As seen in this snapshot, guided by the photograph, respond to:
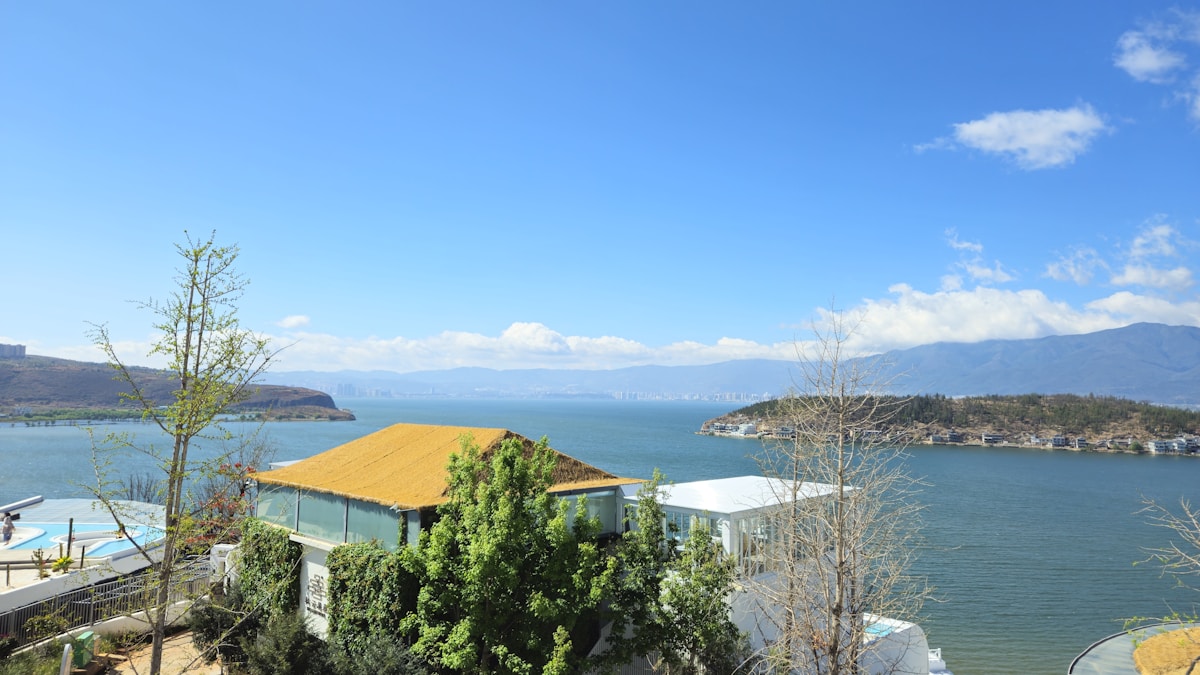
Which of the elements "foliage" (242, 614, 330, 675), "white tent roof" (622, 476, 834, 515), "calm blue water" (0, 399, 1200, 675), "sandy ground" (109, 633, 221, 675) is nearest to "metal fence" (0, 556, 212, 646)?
"sandy ground" (109, 633, 221, 675)

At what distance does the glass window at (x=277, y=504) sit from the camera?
17919mm

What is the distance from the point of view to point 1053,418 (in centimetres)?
13000

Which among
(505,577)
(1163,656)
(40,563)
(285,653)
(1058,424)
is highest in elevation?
(505,577)

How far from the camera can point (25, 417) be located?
124m

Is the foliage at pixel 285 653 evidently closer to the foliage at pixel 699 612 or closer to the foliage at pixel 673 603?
the foliage at pixel 673 603

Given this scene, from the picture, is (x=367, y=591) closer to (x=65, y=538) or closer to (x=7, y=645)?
(x=7, y=645)

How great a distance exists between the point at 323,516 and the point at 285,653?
3503 millimetres

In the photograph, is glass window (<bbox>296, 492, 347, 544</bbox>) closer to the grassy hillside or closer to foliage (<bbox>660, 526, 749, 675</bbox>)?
foliage (<bbox>660, 526, 749, 675</bbox>)

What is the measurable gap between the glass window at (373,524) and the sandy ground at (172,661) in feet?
13.2

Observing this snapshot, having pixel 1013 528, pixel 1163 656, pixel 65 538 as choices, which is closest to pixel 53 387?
pixel 65 538

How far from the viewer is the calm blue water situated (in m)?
28.6

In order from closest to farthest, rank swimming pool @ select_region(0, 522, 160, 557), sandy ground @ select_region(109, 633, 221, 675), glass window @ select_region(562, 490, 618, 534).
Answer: sandy ground @ select_region(109, 633, 221, 675), glass window @ select_region(562, 490, 618, 534), swimming pool @ select_region(0, 522, 160, 557)

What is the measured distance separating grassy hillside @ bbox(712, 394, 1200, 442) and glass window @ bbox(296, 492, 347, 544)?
108 metres

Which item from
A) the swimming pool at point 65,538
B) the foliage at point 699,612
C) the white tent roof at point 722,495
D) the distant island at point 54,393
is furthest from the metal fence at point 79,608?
the distant island at point 54,393
